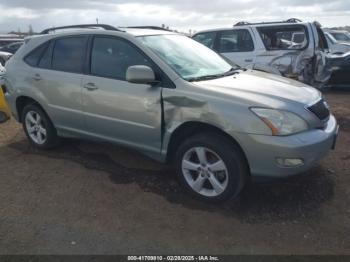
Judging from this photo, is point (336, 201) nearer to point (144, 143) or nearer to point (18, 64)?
point (144, 143)

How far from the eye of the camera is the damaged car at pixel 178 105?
350 centimetres

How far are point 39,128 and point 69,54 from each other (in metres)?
1.26

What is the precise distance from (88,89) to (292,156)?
249 centimetres

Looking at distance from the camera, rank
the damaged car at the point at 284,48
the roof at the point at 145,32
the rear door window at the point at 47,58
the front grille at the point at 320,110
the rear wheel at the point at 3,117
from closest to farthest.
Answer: the front grille at the point at 320,110 → the roof at the point at 145,32 → the rear door window at the point at 47,58 → the rear wheel at the point at 3,117 → the damaged car at the point at 284,48

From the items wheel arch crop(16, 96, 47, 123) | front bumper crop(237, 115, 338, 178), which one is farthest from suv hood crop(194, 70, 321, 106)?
wheel arch crop(16, 96, 47, 123)

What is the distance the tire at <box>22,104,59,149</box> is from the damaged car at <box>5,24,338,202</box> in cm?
2

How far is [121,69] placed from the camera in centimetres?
436

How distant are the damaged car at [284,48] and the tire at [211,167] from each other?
196 inches

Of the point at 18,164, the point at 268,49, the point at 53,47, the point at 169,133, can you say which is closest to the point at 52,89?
the point at 53,47

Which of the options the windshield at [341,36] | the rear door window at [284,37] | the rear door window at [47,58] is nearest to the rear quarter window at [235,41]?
the rear door window at [284,37]

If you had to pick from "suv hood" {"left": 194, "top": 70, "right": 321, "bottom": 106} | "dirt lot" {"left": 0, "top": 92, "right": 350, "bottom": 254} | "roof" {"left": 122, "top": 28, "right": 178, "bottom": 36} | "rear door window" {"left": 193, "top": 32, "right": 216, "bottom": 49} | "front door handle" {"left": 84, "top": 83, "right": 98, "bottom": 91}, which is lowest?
"dirt lot" {"left": 0, "top": 92, "right": 350, "bottom": 254}

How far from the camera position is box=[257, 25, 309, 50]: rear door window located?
28.9 feet

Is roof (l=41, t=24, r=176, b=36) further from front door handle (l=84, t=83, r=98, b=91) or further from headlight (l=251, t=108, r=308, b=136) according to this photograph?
headlight (l=251, t=108, r=308, b=136)

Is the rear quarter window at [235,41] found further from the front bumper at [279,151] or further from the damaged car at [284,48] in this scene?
the front bumper at [279,151]
